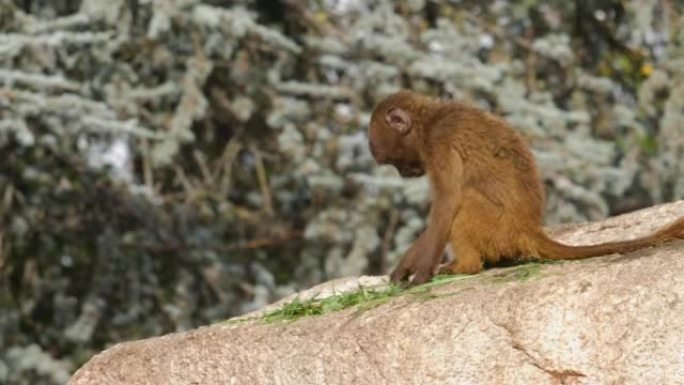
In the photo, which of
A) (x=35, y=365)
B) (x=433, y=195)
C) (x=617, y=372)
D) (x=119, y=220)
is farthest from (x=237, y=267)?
(x=617, y=372)

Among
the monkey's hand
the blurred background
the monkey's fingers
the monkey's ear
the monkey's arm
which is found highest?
the monkey's ear

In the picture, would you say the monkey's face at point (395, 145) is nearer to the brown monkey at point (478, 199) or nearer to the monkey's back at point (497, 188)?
the brown monkey at point (478, 199)

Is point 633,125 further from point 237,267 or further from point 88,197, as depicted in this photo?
point 88,197

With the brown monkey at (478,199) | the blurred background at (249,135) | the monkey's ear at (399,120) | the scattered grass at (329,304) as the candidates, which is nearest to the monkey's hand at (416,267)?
the brown monkey at (478,199)

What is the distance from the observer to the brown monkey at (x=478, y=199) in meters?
5.23

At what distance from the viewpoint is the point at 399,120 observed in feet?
19.4

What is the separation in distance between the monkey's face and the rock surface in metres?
1.15

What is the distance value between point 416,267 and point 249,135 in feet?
20.2

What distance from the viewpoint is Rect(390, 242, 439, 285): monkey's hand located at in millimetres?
5195

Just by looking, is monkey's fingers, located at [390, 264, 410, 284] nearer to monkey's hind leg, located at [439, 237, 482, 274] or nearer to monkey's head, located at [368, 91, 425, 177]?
monkey's hind leg, located at [439, 237, 482, 274]

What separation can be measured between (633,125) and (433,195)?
5.31 m

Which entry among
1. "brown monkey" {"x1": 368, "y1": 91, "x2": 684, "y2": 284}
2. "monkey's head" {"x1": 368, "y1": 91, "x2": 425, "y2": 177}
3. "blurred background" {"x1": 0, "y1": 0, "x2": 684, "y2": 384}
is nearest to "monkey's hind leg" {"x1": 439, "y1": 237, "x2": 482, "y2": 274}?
"brown monkey" {"x1": 368, "y1": 91, "x2": 684, "y2": 284}

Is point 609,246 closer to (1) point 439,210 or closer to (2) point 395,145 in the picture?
(1) point 439,210

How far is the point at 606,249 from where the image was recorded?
15.5 feet
